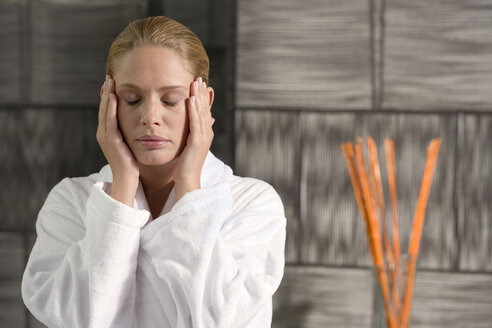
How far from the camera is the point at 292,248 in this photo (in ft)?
5.34

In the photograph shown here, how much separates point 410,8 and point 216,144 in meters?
0.72

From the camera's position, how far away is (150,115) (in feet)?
2.93

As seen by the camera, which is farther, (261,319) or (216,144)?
(216,144)

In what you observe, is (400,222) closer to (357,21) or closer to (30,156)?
(357,21)

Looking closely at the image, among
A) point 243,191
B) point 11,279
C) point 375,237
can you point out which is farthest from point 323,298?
point 11,279

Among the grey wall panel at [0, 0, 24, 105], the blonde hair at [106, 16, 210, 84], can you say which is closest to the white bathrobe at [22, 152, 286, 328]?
the blonde hair at [106, 16, 210, 84]

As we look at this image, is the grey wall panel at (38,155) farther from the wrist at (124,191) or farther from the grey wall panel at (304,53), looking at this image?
the wrist at (124,191)

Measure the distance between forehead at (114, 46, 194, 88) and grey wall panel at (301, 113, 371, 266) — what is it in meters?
0.75

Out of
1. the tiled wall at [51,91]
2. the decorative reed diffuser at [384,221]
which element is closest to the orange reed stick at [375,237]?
the decorative reed diffuser at [384,221]

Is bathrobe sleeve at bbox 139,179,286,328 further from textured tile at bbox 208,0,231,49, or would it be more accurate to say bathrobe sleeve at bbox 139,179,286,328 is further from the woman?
textured tile at bbox 208,0,231,49

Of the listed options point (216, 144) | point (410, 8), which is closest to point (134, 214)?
point (216, 144)

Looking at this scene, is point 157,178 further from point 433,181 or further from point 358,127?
point 433,181

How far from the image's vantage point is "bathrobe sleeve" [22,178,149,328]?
0.87 metres

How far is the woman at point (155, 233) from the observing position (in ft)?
2.85
